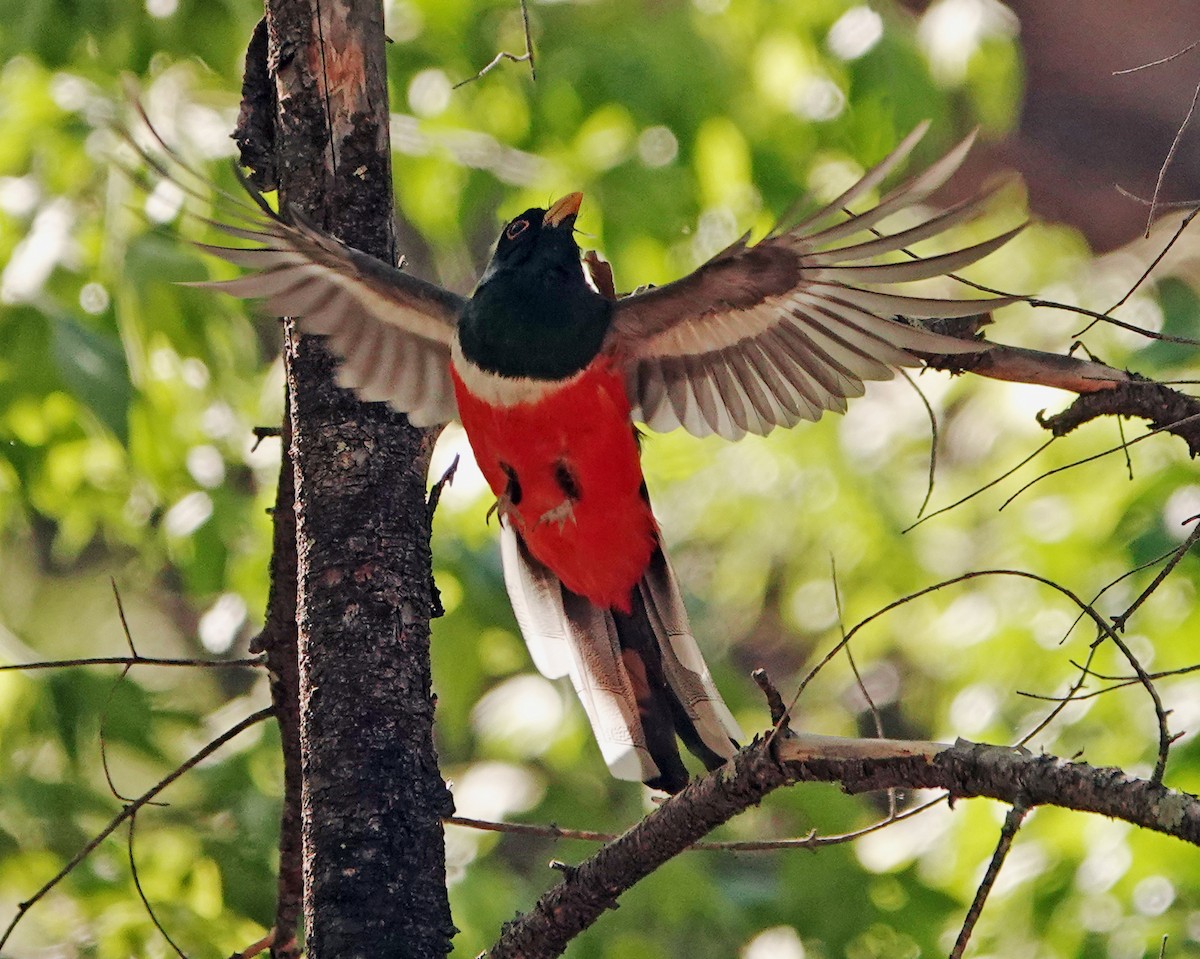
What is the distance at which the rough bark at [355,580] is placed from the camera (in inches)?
95.7

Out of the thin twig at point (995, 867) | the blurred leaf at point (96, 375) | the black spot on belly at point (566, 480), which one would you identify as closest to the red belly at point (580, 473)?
the black spot on belly at point (566, 480)

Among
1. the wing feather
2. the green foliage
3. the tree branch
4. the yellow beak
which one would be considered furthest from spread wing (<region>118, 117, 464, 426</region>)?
the tree branch

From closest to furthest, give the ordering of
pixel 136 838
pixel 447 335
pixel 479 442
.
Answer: pixel 479 442
pixel 447 335
pixel 136 838

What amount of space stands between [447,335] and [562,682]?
2010 millimetres

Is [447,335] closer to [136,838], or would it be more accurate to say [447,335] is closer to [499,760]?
[136,838]

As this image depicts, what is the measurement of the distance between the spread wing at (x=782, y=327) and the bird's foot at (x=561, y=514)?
0.26 metres

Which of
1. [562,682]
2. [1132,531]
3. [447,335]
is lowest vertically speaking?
[1132,531]

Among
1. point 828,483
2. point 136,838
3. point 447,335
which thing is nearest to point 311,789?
point 447,335

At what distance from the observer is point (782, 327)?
315 cm

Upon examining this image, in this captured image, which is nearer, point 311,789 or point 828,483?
point 311,789

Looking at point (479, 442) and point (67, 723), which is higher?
point (67, 723)

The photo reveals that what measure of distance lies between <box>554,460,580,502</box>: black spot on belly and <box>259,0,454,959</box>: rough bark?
0.40m

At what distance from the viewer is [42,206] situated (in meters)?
4.60

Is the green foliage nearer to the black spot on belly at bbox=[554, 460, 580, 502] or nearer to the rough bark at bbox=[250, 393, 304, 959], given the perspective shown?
the rough bark at bbox=[250, 393, 304, 959]
